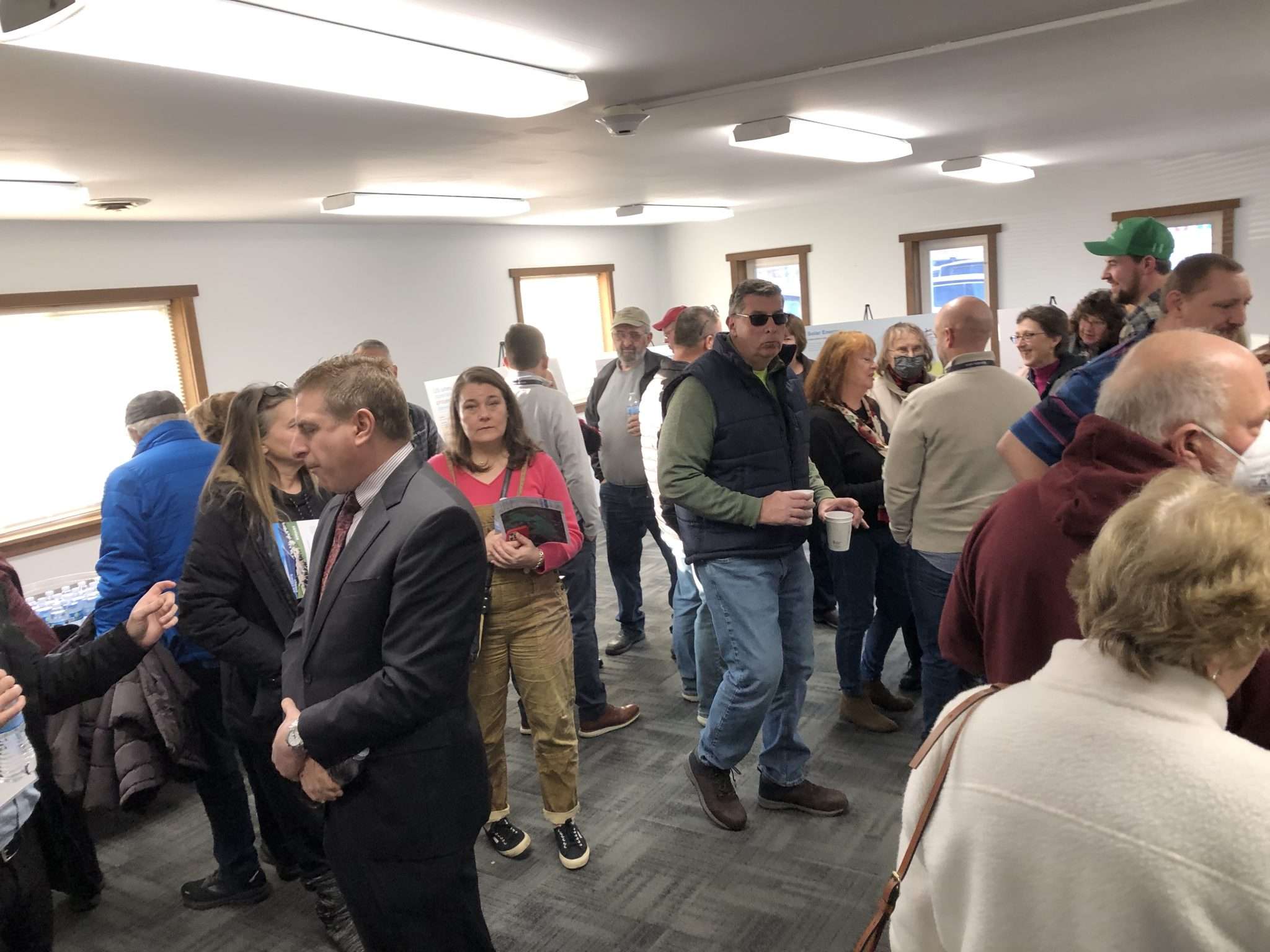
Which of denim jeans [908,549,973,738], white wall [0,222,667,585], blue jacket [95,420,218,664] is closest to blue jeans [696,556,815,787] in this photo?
denim jeans [908,549,973,738]

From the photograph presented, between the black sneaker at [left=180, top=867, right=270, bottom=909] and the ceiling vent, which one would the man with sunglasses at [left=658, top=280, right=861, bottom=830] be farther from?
the ceiling vent

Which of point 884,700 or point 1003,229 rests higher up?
point 1003,229

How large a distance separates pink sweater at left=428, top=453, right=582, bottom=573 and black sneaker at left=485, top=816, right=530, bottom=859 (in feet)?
2.83

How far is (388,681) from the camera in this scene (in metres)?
1.54

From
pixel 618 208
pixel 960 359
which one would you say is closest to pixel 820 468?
pixel 960 359

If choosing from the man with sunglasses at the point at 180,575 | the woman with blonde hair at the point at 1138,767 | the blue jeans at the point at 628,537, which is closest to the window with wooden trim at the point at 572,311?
the blue jeans at the point at 628,537

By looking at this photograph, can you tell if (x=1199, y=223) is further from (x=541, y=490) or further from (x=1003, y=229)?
(x=541, y=490)

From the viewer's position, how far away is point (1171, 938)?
0.83 metres

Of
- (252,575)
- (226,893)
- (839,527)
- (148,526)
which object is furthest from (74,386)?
(839,527)

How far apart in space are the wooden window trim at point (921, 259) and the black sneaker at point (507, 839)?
596 centimetres

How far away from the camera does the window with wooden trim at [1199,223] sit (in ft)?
21.0

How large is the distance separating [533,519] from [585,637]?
3.35 feet

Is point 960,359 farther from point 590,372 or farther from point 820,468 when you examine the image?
point 590,372

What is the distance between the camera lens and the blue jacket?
2496 millimetres
